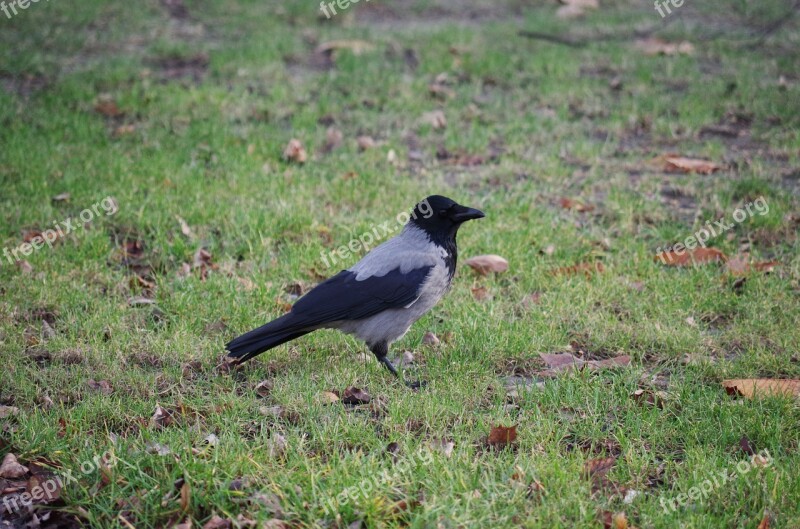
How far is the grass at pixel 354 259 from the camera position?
3.90 metres

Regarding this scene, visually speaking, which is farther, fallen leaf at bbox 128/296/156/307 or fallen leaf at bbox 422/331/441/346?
fallen leaf at bbox 128/296/156/307

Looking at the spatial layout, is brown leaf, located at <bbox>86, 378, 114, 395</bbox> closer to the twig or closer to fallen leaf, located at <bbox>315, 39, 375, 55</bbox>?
fallen leaf, located at <bbox>315, 39, 375, 55</bbox>

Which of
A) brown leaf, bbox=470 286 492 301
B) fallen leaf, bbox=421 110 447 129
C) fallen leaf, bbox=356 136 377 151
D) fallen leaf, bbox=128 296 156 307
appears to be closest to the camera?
fallen leaf, bbox=128 296 156 307

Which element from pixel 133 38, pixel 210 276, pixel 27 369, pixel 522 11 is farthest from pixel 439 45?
pixel 27 369

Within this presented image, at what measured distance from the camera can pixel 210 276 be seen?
598cm

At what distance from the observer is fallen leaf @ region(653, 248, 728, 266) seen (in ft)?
20.7

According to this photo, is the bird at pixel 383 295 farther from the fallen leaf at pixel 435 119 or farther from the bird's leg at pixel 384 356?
the fallen leaf at pixel 435 119

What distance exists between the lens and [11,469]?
402 cm

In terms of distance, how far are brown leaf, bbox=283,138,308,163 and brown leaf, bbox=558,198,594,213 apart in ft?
7.71

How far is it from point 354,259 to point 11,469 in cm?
293

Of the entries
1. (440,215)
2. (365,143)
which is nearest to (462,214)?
(440,215)

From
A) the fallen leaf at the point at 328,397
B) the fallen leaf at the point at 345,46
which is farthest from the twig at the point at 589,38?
the fallen leaf at the point at 328,397

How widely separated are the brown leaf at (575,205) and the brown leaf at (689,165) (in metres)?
1.23

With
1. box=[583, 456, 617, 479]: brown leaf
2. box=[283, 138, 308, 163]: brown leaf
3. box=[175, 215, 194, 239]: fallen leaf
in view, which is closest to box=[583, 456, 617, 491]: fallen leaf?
box=[583, 456, 617, 479]: brown leaf
